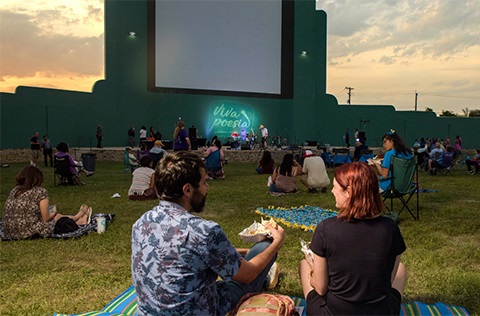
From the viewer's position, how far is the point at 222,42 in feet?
75.3

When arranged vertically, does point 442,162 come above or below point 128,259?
above

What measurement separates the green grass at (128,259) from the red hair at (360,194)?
4.63 ft

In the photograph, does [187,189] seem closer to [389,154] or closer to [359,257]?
[359,257]

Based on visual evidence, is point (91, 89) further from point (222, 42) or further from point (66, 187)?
point (66, 187)

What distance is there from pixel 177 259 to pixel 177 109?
20719 mm

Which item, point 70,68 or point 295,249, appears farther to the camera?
point 70,68

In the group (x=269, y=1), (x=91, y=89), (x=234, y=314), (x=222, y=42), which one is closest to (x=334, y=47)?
(x=269, y=1)

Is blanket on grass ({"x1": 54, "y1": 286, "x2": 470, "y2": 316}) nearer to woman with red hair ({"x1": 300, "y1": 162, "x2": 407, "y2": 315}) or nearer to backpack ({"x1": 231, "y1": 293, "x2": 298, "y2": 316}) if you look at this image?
backpack ({"x1": 231, "y1": 293, "x2": 298, "y2": 316})

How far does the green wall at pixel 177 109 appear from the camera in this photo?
62.2 ft

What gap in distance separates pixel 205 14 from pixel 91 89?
6.90 m

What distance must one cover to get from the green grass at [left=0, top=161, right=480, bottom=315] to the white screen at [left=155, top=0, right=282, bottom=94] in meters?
16.0

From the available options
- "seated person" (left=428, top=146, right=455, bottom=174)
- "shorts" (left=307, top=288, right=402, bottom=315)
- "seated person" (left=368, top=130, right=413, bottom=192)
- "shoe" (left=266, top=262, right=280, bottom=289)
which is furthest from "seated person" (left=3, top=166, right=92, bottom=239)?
"seated person" (left=428, top=146, right=455, bottom=174)

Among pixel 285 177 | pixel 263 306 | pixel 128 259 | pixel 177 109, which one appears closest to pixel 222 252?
pixel 263 306

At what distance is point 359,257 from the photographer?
1.70 m
